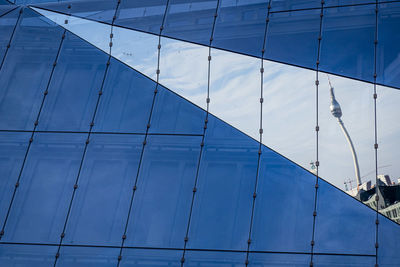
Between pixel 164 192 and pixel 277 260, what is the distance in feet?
10.4

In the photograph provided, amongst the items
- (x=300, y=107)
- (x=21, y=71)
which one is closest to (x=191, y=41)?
(x=300, y=107)

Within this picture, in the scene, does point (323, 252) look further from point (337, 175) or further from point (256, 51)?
point (256, 51)

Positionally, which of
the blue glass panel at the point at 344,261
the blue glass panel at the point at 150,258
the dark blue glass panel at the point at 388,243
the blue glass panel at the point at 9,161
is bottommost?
the blue glass panel at the point at 150,258

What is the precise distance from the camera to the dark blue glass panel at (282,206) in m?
13.3

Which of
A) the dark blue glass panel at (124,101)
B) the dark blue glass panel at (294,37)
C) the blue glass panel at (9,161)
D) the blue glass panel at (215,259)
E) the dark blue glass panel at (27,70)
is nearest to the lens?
the blue glass panel at (215,259)

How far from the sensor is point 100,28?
17344mm

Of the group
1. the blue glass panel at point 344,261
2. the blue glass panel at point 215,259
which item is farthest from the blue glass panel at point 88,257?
the blue glass panel at point 344,261

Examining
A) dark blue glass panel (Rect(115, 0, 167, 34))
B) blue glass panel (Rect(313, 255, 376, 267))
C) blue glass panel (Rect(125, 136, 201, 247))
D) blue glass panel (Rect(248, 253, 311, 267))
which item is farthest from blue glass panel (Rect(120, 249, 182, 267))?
dark blue glass panel (Rect(115, 0, 167, 34))

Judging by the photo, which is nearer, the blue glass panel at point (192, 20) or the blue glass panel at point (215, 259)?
the blue glass panel at point (215, 259)

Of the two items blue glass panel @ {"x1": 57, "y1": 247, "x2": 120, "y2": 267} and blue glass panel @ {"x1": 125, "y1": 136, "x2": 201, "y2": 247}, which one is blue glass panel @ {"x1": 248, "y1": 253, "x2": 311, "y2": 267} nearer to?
blue glass panel @ {"x1": 125, "y1": 136, "x2": 201, "y2": 247}

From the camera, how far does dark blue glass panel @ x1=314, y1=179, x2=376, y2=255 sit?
13.1m

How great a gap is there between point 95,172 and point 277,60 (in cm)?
558

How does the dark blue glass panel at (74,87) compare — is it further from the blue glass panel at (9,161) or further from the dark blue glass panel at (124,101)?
the blue glass panel at (9,161)

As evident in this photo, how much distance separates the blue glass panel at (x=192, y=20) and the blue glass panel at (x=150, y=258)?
6.06 meters
